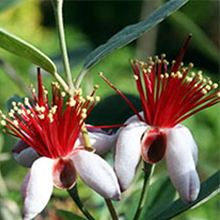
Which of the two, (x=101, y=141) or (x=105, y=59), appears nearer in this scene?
(x=101, y=141)

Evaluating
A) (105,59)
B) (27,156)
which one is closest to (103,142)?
(27,156)

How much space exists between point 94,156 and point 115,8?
4155 millimetres

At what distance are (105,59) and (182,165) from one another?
2.72 metres

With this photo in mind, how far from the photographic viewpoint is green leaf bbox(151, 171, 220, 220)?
85 centimetres

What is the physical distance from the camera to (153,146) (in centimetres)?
82

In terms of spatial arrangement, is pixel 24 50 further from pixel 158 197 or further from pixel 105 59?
pixel 105 59

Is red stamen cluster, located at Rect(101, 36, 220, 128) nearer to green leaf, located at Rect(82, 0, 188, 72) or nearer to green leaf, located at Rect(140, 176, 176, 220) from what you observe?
green leaf, located at Rect(82, 0, 188, 72)

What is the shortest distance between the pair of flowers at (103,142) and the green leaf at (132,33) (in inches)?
2.0

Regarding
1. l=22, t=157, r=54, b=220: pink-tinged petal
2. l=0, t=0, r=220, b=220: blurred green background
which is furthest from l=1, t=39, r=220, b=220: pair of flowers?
l=0, t=0, r=220, b=220: blurred green background

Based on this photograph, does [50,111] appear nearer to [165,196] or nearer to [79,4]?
[165,196]

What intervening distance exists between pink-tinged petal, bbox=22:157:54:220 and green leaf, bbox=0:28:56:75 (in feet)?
0.40

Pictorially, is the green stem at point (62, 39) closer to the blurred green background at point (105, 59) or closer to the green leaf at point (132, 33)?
the green leaf at point (132, 33)

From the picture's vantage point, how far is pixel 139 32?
0.83 metres

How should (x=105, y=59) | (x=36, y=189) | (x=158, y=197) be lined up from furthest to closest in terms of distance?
(x=105, y=59) < (x=158, y=197) < (x=36, y=189)
